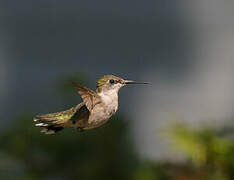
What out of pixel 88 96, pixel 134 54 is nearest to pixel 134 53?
pixel 134 54

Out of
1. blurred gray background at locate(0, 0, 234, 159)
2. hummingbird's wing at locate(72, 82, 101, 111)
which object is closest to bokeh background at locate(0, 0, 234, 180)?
blurred gray background at locate(0, 0, 234, 159)

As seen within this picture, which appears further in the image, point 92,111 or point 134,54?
point 134,54

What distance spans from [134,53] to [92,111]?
19.4 feet

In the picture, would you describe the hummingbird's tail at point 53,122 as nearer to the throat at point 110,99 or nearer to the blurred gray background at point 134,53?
the throat at point 110,99

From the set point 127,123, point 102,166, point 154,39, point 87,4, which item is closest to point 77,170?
point 102,166

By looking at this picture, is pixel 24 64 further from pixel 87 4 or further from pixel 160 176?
pixel 160 176

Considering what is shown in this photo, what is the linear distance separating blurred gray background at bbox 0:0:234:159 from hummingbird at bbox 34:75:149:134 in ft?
16.5

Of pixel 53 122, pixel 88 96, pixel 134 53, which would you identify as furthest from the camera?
pixel 134 53

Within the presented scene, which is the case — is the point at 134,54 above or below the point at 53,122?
above

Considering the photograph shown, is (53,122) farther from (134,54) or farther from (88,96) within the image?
(134,54)

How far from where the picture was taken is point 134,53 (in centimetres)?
747

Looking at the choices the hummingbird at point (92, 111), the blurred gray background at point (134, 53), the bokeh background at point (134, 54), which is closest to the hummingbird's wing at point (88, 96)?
the hummingbird at point (92, 111)

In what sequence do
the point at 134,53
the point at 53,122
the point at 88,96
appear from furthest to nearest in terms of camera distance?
the point at 134,53, the point at 53,122, the point at 88,96

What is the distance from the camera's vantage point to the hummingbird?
1.56 metres
